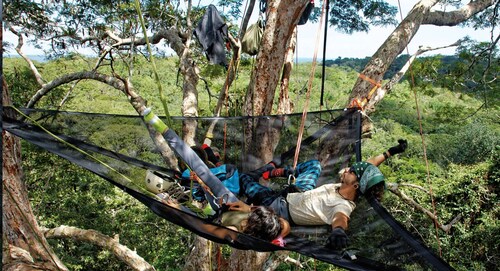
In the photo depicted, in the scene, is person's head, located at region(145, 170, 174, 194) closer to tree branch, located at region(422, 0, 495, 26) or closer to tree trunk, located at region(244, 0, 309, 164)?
tree trunk, located at region(244, 0, 309, 164)

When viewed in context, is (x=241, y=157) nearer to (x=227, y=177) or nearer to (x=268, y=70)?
(x=227, y=177)

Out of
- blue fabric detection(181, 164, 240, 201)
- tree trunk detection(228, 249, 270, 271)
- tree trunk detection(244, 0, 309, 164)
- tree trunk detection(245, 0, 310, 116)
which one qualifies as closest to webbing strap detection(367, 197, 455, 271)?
blue fabric detection(181, 164, 240, 201)

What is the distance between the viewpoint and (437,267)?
1.46 m

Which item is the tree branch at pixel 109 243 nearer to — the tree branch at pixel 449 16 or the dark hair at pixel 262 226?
the dark hair at pixel 262 226

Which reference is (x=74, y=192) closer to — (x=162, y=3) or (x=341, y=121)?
(x=162, y=3)

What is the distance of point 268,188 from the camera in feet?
6.84

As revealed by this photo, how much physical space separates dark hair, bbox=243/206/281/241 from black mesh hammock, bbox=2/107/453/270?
0.24 feet

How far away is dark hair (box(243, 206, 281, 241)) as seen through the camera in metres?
1.57

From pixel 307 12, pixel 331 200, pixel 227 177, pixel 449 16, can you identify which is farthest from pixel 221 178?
pixel 449 16

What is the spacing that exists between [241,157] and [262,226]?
Result: 3.10 feet

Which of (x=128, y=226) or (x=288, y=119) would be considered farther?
(x=128, y=226)

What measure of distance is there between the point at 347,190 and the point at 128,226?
4620mm

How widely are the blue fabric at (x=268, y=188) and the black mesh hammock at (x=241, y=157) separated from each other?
7 cm

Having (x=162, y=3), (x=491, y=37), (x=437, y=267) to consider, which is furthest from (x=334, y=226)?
(x=162, y=3)
